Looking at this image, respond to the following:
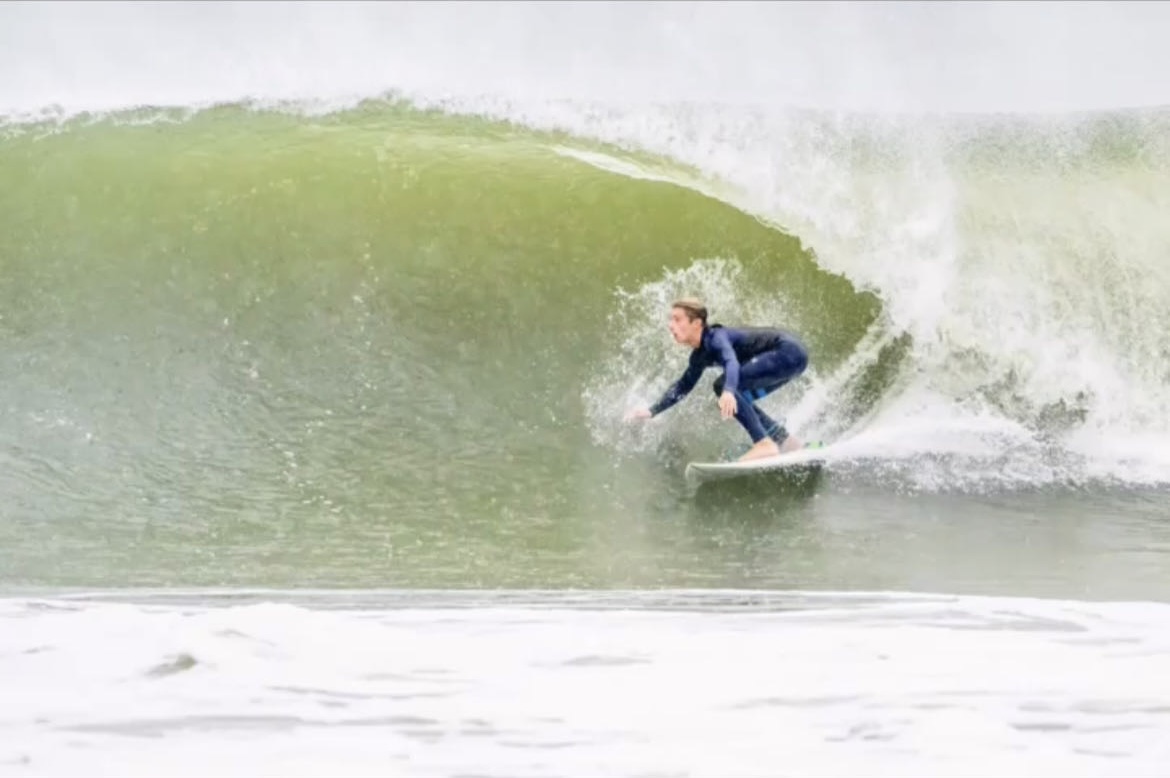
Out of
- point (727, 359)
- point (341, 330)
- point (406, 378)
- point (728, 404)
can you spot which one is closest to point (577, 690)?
point (728, 404)

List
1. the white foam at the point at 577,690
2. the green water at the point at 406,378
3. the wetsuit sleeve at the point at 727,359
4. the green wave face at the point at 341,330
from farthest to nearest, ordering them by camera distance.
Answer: the wetsuit sleeve at the point at 727,359
the green wave face at the point at 341,330
the green water at the point at 406,378
the white foam at the point at 577,690

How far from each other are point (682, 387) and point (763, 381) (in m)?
0.19

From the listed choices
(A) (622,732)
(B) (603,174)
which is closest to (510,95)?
(B) (603,174)

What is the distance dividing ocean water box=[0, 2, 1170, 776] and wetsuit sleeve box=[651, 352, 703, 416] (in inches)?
4.9

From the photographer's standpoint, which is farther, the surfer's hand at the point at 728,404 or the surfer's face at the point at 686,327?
the surfer's face at the point at 686,327

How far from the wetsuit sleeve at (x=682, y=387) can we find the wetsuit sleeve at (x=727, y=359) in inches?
2.1

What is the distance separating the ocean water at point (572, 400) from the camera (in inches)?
76.0

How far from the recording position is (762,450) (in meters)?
2.78

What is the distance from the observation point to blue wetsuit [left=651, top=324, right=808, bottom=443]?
279cm

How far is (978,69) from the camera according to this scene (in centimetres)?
416

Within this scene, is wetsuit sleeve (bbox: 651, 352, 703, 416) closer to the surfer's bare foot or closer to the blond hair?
the blond hair

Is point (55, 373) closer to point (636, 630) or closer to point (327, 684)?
point (327, 684)

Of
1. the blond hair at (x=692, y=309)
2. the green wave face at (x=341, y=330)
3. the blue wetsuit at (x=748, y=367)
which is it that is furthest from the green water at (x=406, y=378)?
the blond hair at (x=692, y=309)

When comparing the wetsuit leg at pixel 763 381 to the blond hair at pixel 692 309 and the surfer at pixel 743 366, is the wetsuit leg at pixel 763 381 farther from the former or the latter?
the blond hair at pixel 692 309
